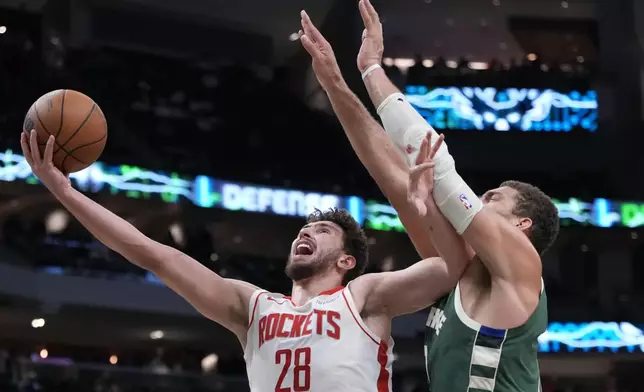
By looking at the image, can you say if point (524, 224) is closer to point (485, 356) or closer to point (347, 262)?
point (485, 356)

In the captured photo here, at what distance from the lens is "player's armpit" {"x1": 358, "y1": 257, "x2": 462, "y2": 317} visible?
140 inches

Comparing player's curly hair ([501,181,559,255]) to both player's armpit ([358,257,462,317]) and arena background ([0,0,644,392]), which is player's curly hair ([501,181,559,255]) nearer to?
player's armpit ([358,257,462,317])

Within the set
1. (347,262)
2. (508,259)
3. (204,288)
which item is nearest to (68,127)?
(204,288)

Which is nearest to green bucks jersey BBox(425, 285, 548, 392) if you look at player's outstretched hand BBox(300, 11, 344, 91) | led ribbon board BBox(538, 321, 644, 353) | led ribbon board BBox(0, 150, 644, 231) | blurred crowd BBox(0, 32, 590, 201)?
player's outstretched hand BBox(300, 11, 344, 91)

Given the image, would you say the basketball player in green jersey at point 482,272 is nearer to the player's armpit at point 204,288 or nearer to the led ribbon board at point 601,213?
the player's armpit at point 204,288

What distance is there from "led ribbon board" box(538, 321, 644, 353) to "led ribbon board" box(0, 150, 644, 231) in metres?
2.19

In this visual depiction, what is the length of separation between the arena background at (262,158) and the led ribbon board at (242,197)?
0.12 feet

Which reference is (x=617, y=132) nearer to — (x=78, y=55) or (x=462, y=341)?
(x=78, y=55)

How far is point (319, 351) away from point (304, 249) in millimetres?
562

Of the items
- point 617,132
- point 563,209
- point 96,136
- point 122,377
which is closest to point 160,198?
point 122,377

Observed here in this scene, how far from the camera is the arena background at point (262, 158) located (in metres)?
14.5

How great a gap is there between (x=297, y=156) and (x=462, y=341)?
46.8ft

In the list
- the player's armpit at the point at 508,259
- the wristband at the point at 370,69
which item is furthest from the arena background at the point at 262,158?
the player's armpit at the point at 508,259

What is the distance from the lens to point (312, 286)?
410cm
